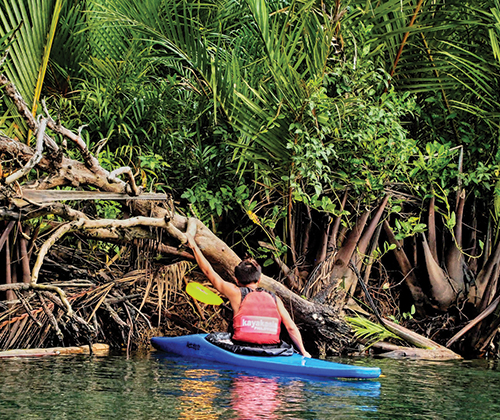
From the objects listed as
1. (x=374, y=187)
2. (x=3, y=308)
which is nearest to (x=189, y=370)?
(x=3, y=308)

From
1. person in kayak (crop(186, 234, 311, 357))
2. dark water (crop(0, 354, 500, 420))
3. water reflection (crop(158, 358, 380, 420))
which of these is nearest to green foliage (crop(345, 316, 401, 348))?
dark water (crop(0, 354, 500, 420))

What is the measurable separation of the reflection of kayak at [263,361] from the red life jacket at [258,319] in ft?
0.68

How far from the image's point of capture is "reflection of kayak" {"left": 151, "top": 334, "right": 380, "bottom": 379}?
5617mm

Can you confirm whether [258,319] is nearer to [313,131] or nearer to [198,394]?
[198,394]

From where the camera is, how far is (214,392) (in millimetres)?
4789

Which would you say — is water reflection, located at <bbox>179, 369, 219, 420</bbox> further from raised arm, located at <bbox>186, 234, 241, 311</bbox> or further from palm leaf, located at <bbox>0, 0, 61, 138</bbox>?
palm leaf, located at <bbox>0, 0, 61, 138</bbox>

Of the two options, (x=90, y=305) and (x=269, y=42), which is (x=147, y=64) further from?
(x=90, y=305)

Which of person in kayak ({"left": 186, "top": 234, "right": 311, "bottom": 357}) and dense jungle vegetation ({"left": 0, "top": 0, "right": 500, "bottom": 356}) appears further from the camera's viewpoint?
dense jungle vegetation ({"left": 0, "top": 0, "right": 500, "bottom": 356})

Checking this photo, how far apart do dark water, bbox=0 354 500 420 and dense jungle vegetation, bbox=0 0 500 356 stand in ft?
4.94

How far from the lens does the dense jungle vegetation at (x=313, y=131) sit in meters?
6.93

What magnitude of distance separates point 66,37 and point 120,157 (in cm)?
147

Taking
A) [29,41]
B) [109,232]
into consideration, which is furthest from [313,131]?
[29,41]

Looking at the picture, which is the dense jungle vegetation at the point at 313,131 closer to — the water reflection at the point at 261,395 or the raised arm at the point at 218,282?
the raised arm at the point at 218,282

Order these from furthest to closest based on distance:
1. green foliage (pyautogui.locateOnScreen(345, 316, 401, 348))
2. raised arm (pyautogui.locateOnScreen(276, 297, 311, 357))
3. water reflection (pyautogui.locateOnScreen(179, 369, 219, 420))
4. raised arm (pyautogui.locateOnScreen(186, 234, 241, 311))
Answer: green foliage (pyautogui.locateOnScreen(345, 316, 401, 348)), raised arm (pyautogui.locateOnScreen(276, 297, 311, 357)), raised arm (pyautogui.locateOnScreen(186, 234, 241, 311)), water reflection (pyautogui.locateOnScreen(179, 369, 219, 420))
